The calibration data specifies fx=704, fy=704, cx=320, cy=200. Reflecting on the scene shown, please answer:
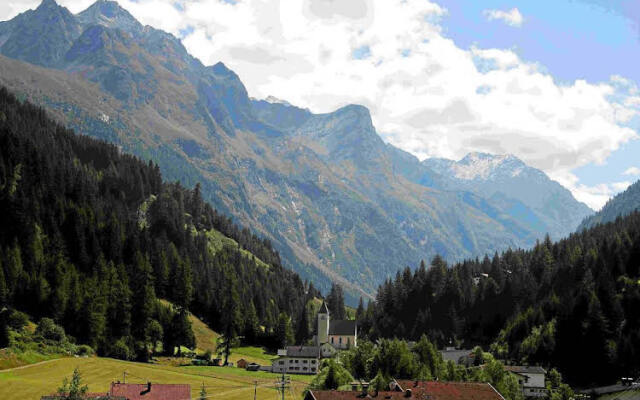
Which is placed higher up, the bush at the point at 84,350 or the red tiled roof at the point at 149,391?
the bush at the point at 84,350

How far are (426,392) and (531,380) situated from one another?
56.6 metres

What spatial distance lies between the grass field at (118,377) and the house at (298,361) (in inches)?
1048

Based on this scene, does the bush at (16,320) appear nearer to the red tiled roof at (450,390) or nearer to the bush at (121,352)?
the bush at (121,352)

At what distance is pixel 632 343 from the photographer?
149000 mm

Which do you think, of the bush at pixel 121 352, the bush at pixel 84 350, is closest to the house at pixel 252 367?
the bush at pixel 121 352

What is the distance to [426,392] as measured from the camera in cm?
9269

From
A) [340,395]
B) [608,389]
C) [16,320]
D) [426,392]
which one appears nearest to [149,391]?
[340,395]

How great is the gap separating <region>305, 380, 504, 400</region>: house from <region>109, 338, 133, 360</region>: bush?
252ft

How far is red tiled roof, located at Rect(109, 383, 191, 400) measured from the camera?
9100 centimetres

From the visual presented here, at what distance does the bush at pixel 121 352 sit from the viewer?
154750mm

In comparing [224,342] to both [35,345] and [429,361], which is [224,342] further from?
[429,361]

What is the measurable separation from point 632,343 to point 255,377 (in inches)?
3150

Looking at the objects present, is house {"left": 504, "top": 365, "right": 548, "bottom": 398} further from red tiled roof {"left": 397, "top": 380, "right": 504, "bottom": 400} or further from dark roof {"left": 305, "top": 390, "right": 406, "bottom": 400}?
dark roof {"left": 305, "top": 390, "right": 406, "bottom": 400}

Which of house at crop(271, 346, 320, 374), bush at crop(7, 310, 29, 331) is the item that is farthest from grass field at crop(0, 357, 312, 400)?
house at crop(271, 346, 320, 374)
